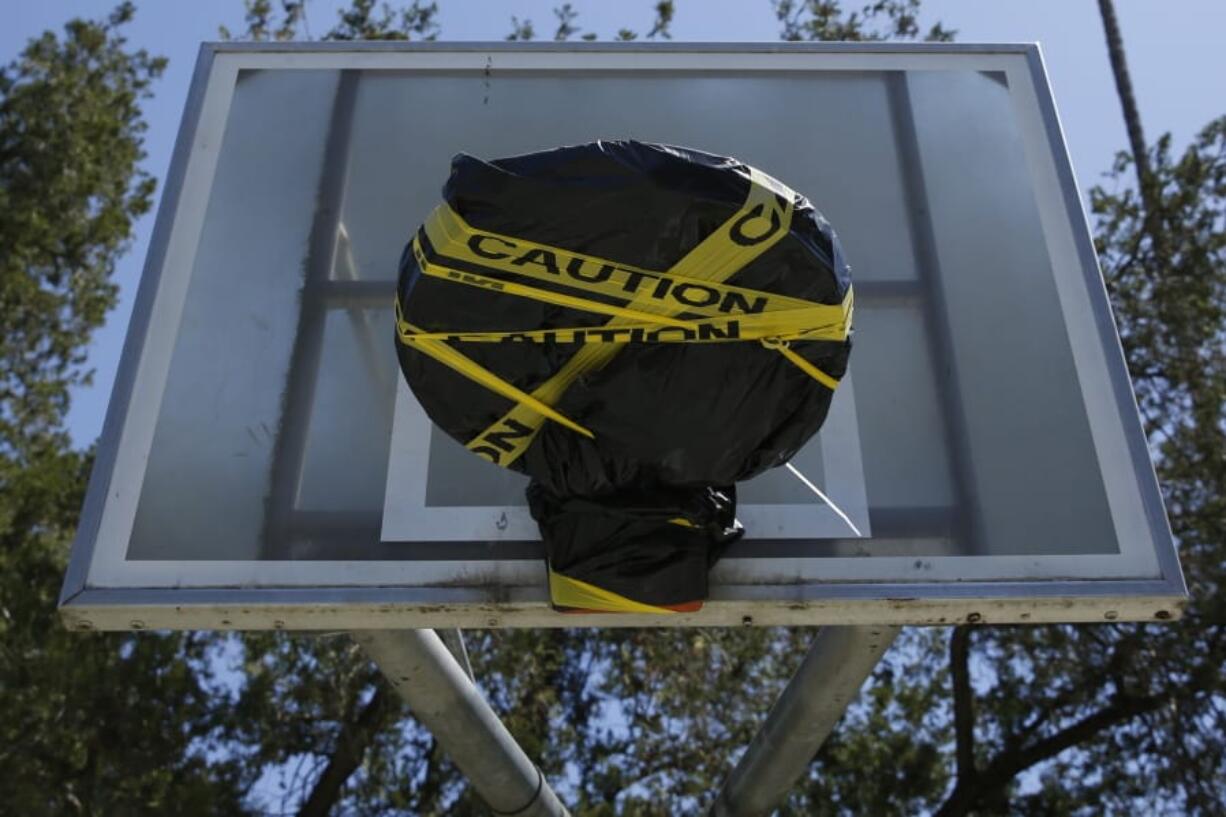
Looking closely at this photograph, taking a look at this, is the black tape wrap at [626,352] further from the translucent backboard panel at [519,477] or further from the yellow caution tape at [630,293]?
the translucent backboard panel at [519,477]

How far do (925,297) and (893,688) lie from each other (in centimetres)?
623

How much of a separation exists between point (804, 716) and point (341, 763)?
610cm

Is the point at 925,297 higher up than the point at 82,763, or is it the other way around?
the point at 82,763

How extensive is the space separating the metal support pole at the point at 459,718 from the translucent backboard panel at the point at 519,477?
34cm

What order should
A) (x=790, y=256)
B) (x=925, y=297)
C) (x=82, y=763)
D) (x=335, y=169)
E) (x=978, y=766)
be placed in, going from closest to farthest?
(x=790, y=256) < (x=925, y=297) < (x=335, y=169) < (x=82, y=763) < (x=978, y=766)

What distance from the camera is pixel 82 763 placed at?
27.8ft

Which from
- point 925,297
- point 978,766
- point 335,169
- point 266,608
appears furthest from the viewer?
point 978,766

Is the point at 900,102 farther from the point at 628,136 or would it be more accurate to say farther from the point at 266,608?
the point at 266,608

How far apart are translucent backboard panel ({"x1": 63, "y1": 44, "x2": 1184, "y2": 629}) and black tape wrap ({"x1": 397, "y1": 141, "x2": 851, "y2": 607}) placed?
0.17 m

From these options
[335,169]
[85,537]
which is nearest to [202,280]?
[335,169]

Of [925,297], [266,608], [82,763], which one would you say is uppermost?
[82,763]

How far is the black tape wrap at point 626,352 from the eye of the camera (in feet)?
8.70

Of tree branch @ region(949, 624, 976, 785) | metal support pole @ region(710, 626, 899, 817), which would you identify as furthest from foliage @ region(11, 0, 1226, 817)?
metal support pole @ region(710, 626, 899, 817)

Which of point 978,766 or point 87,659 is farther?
point 978,766
